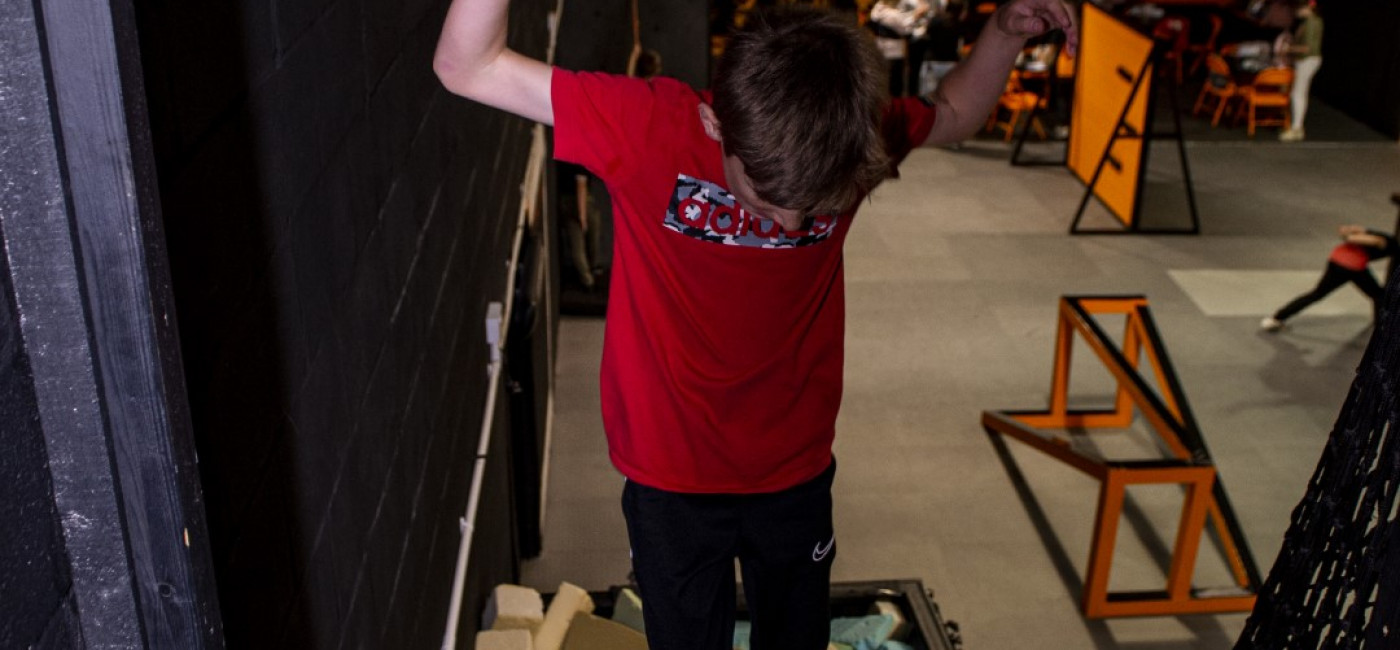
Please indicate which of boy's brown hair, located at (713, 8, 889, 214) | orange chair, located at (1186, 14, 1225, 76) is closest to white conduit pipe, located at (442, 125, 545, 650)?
boy's brown hair, located at (713, 8, 889, 214)

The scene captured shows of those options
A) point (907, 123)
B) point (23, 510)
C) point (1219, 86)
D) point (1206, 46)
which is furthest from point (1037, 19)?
point (1206, 46)

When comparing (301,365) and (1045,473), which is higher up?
(301,365)

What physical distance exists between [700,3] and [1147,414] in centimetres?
551

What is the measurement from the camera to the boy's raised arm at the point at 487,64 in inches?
74.1

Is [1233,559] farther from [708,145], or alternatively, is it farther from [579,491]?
[708,145]

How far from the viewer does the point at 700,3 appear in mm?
10414

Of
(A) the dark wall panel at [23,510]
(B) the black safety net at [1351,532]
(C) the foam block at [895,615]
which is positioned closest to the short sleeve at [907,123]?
(B) the black safety net at [1351,532]

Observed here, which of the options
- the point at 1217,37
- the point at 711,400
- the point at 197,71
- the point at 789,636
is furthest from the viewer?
the point at 1217,37

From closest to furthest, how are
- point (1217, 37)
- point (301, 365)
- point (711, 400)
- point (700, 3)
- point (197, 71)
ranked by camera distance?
point (197, 71) < point (301, 365) < point (711, 400) < point (700, 3) < point (1217, 37)

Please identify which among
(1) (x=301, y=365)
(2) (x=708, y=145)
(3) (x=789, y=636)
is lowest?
(3) (x=789, y=636)

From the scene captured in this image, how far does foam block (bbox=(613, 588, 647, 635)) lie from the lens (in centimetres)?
423

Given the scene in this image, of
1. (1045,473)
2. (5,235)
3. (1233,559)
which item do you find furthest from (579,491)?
(5,235)

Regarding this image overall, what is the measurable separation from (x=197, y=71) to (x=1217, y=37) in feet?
55.1

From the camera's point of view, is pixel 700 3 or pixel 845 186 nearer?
pixel 845 186
